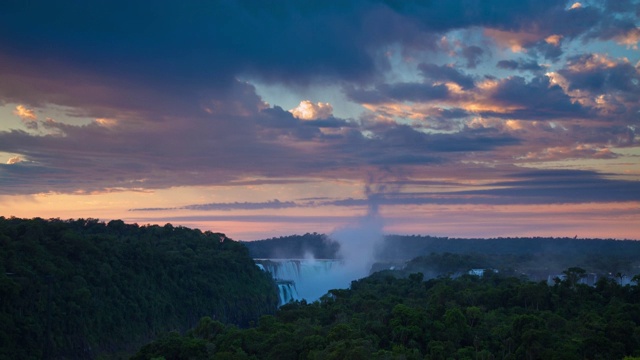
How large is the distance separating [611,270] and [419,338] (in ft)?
223

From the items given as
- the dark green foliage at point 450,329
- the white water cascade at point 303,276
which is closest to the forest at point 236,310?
the dark green foliage at point 450,329

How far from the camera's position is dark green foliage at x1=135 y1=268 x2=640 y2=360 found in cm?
4453

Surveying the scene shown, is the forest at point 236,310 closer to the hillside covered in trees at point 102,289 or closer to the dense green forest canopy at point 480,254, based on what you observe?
the hillside covered in trees at point 102,289

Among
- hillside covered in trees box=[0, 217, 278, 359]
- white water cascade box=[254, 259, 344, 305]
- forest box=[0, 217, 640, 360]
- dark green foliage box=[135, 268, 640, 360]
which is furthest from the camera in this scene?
white water cascade box=[254, 259, 344, 305]

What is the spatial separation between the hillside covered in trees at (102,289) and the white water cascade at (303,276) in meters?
16.3

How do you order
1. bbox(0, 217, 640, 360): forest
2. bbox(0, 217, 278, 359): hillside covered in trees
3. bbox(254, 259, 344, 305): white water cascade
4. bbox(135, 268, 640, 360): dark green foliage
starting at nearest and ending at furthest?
1. bbox(135, 268, 640, 360): dark green foliage
2. bbox(0, 217, 640, 360): forest
3. bbox(0, 217, 278, 359): hillside covered in trees
4. bbox(254, 259, 344, 305): white water cascade

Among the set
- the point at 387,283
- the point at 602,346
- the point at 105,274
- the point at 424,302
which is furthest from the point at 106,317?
the point at 602,346

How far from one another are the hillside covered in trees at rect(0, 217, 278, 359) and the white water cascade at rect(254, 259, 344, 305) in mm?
16336

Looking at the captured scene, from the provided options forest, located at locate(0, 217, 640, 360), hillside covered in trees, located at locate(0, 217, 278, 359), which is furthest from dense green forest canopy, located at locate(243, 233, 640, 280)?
hillside covered in trees, located at locate(0, 217, 278, 359)

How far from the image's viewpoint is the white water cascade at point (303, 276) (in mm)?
116625

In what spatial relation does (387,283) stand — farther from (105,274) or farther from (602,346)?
(602,346)

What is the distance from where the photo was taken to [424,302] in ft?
226

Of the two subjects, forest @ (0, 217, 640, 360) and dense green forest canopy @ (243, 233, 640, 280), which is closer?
forest @ (0, 217, 640, 360)

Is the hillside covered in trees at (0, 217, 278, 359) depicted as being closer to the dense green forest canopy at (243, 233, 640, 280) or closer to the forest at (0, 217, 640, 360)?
the forest at (0, 217, 640, 360)
